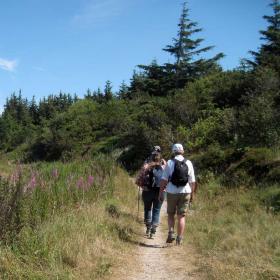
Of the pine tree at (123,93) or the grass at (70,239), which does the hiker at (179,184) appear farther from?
the pine tree at (123,93)

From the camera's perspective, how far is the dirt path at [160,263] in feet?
21.0

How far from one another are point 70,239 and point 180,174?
2473 millimetres

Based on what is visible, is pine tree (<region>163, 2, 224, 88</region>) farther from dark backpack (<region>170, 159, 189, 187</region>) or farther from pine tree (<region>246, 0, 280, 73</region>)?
dark backpack (<region>170, 159, 189, 187</region>)

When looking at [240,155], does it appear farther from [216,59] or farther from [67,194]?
[216,59]

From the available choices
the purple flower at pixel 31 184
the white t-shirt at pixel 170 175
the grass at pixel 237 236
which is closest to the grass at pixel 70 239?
the purple flower at pixel 31 184

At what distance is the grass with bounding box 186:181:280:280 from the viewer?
6.02m

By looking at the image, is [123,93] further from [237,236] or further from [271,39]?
[237,236]

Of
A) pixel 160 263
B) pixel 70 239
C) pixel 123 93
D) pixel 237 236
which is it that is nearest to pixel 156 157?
pixel 237 236

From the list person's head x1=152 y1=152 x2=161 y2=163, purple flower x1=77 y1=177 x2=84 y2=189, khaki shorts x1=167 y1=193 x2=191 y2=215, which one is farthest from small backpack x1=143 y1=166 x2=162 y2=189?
purple flower x1=77 y1=177 x2=84 y2=189

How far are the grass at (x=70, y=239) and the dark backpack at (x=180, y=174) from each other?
56.7 inches

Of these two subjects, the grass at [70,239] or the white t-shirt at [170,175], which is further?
the white t-shirt at [170,175]

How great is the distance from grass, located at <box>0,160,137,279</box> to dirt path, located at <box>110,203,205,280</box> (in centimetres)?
25

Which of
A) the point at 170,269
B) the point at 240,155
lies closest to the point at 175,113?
the point at 240,155

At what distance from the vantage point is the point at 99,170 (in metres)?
12.3
